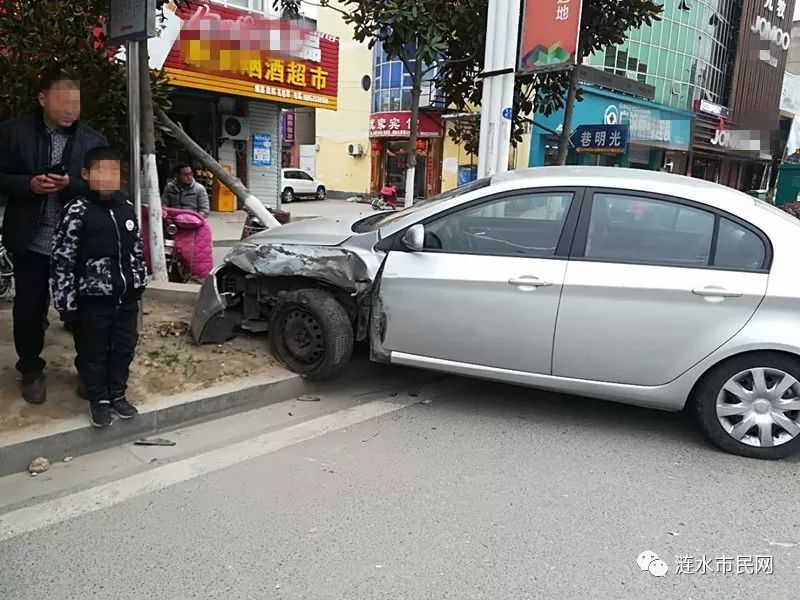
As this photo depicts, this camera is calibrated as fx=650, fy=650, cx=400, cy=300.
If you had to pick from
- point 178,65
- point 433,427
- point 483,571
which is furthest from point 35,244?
point 178,65

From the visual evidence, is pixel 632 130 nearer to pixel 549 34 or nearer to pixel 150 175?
pixel 549 34

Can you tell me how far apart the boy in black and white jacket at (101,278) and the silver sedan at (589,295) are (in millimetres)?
1222

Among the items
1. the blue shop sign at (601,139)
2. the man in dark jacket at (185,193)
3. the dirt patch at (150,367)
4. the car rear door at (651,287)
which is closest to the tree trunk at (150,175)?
the dirt patch at (150,367)

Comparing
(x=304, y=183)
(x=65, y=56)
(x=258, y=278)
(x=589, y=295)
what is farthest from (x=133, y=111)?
(x=304, y=183)

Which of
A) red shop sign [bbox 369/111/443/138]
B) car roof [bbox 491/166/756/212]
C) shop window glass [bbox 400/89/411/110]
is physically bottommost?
car roof [bbox 491/166/756/212]

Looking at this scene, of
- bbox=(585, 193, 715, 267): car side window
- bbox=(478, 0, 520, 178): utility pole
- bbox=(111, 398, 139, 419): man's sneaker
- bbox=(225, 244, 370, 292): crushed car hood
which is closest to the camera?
bbox=(111, 398, 139, 419): man's sneaker

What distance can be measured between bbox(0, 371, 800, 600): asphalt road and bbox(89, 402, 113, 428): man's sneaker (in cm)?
20

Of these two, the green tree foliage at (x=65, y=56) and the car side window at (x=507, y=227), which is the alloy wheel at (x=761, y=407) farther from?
the green tree foliage at (x=65, y=56)

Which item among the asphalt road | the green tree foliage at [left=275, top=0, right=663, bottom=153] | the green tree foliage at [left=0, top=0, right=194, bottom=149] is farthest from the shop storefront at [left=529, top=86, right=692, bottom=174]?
the asphalt road

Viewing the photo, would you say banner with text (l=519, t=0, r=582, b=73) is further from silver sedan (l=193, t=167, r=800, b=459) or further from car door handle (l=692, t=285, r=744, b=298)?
car door handle (l=692, t=285, r=744, b=298)

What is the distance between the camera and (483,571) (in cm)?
275

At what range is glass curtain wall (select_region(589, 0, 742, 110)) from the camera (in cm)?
2905

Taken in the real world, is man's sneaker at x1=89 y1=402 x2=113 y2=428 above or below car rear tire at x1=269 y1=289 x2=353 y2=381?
below

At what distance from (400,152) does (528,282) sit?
30.0 m
